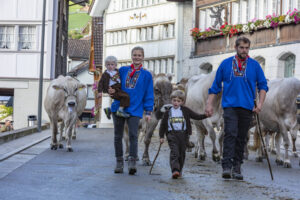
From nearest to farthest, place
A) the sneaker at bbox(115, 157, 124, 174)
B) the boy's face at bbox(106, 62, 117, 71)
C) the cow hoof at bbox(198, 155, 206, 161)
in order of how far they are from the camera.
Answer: the sneaker at bbox(115, 157, 124, 174) → the boy's face at bbox(106, 62, 117, 71) → the cow hoof at bbox(198, 155, 206, 161)

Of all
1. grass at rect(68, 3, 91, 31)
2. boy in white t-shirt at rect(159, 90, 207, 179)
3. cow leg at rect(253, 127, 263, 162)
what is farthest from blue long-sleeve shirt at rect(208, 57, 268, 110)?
grass at rect(68, 3, 91, 31)

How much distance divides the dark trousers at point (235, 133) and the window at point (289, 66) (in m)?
21.2

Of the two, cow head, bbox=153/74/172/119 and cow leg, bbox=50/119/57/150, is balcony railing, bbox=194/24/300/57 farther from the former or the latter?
cow head, bbox=153/74/172/119

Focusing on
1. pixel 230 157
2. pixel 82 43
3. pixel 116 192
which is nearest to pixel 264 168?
pixel 230 157

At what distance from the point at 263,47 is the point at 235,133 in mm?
23558

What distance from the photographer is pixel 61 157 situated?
12617 mm

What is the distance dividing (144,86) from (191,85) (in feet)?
13.5


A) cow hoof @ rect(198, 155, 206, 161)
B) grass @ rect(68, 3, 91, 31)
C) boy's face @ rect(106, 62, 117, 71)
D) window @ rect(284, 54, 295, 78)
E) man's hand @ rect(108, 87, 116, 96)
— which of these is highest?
grass @ rect(68, 3, 91, 31)

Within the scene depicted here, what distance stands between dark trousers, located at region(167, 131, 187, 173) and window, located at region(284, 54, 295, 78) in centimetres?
2108

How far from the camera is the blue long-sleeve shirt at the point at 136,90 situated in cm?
1005

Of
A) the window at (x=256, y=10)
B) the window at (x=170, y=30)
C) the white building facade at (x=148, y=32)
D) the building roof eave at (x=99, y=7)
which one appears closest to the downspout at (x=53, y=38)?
the white building facade at (x=148, y=32)

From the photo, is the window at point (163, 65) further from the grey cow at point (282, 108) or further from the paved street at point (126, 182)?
the paved street at point (126, 182)

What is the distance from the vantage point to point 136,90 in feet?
33.0

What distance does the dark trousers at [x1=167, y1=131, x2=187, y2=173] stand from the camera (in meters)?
9.44
